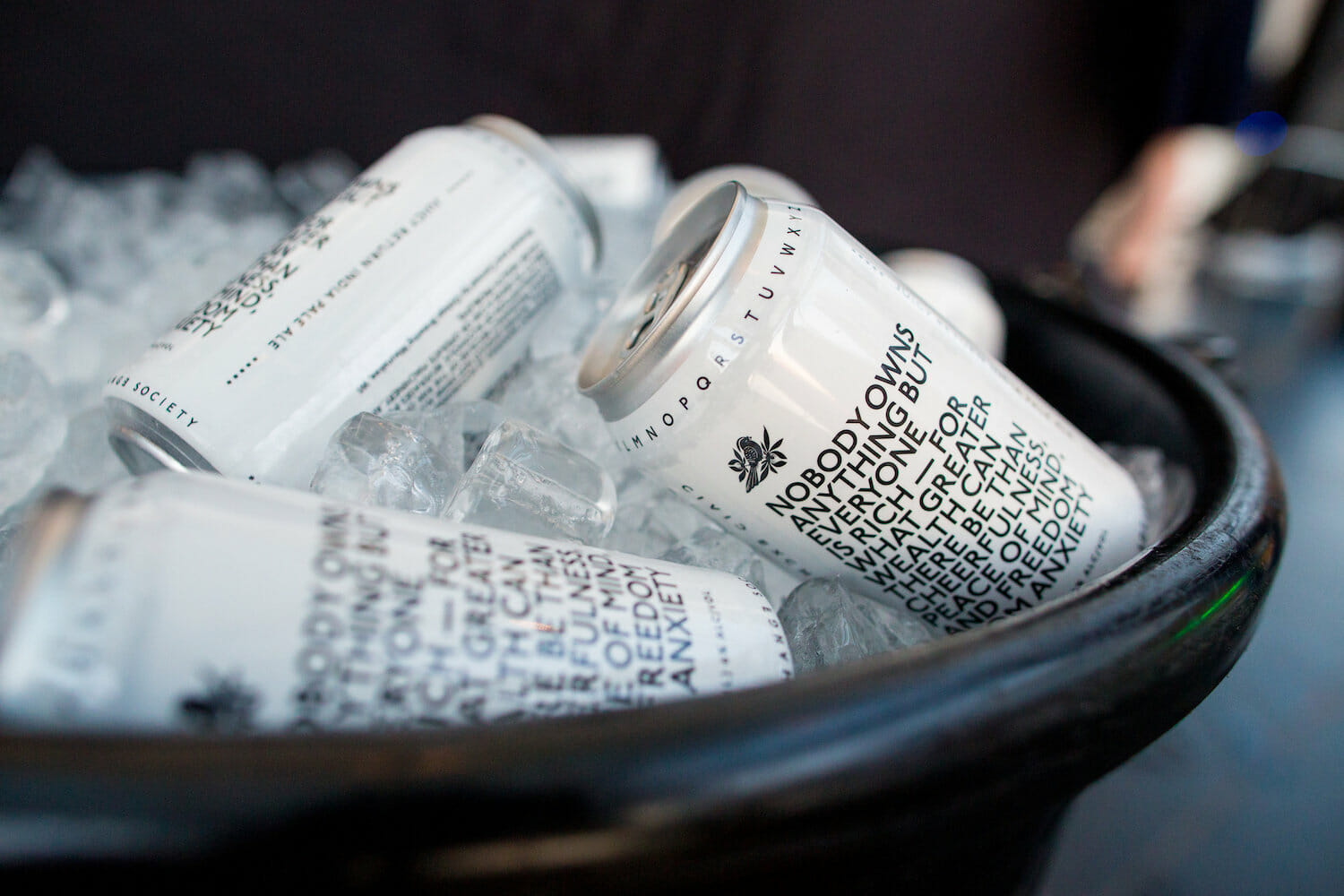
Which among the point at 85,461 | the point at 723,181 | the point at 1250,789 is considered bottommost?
the point at 1250,789

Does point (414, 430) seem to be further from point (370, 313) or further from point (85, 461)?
point (85, 461)

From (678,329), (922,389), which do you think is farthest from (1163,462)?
(678,329)

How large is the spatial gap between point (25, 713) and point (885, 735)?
0.73 ft

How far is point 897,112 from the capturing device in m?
1.26

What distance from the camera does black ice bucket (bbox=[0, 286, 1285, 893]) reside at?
7.1 inches

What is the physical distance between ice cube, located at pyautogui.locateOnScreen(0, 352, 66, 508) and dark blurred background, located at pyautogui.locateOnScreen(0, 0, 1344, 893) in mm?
590

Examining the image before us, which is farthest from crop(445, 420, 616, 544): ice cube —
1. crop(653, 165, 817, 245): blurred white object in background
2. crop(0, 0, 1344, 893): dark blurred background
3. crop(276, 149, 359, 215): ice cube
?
crop(276, 149, 359, 215): ice cube

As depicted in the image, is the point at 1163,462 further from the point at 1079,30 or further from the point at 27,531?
the point at 1079,30

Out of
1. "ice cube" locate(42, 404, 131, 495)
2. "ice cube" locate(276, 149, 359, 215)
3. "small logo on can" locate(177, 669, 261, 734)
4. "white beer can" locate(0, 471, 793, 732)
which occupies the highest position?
"white beer can" locate(0, 471, 793, 732)

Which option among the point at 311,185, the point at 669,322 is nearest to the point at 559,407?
the point at 669,322

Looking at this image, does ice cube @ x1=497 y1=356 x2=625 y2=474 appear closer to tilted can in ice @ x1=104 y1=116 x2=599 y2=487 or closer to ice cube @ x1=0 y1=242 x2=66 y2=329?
tilted can in ice @ x1=104 y1=116 x2=599 y2=487

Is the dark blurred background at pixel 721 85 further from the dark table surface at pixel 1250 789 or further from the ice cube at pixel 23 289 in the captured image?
the dark table surface at pixel 1250 789

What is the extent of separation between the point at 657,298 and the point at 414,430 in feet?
0.46

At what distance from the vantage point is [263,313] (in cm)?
40
